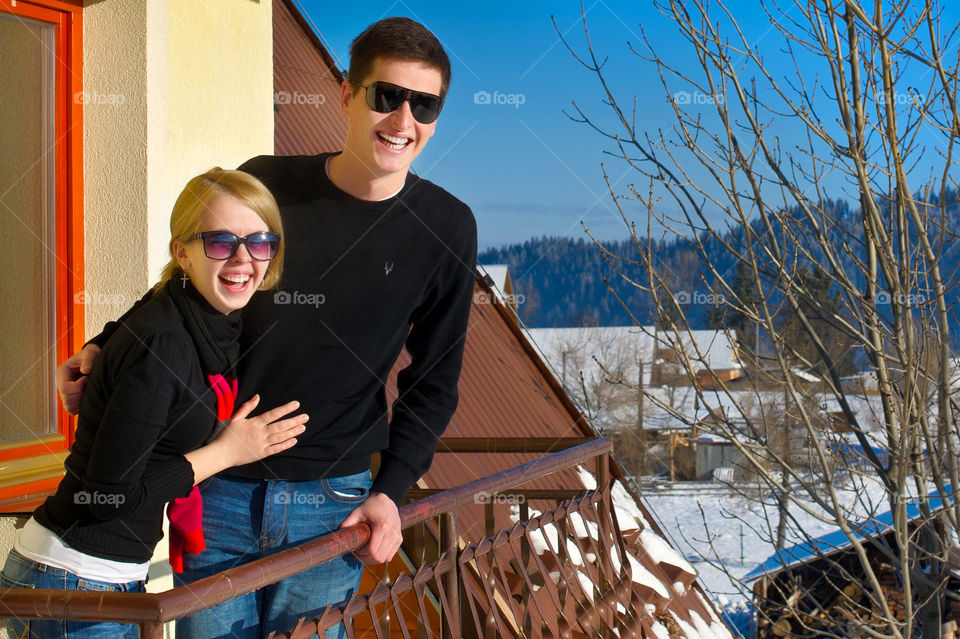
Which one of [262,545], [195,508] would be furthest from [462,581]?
[195,508]

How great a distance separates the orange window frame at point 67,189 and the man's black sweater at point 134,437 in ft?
7.45

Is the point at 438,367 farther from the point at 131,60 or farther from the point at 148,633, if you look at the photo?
the point at 131,60

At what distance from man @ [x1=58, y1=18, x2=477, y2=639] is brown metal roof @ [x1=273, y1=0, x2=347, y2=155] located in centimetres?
729

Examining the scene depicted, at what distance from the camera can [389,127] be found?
2.15 metres

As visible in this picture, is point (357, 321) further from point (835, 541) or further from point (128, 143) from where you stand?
point (835, 541)

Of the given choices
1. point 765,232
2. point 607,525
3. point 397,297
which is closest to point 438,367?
point 397,297

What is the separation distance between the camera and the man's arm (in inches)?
77.2

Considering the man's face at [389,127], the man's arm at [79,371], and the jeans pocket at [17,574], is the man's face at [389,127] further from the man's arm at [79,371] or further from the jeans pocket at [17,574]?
the jeans pocket at [17,574]

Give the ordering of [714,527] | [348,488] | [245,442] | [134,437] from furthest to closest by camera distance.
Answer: [714,527] → [348,488] → [245,442] → [134,437]

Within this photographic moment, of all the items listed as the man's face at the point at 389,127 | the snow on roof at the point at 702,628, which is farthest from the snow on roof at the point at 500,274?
the man's face at the point at 389,127

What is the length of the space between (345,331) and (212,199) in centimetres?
42

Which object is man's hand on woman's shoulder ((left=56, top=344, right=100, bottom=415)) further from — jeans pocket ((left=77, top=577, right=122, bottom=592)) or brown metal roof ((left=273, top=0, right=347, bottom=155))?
brown metal roof ((left=273, top=0, right=347, bottom=155))

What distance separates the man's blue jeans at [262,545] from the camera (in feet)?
6.88

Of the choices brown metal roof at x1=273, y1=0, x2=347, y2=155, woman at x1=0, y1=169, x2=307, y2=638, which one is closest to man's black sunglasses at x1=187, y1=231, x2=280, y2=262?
woman at x1=0, y1=169, x2=307, y2=638
